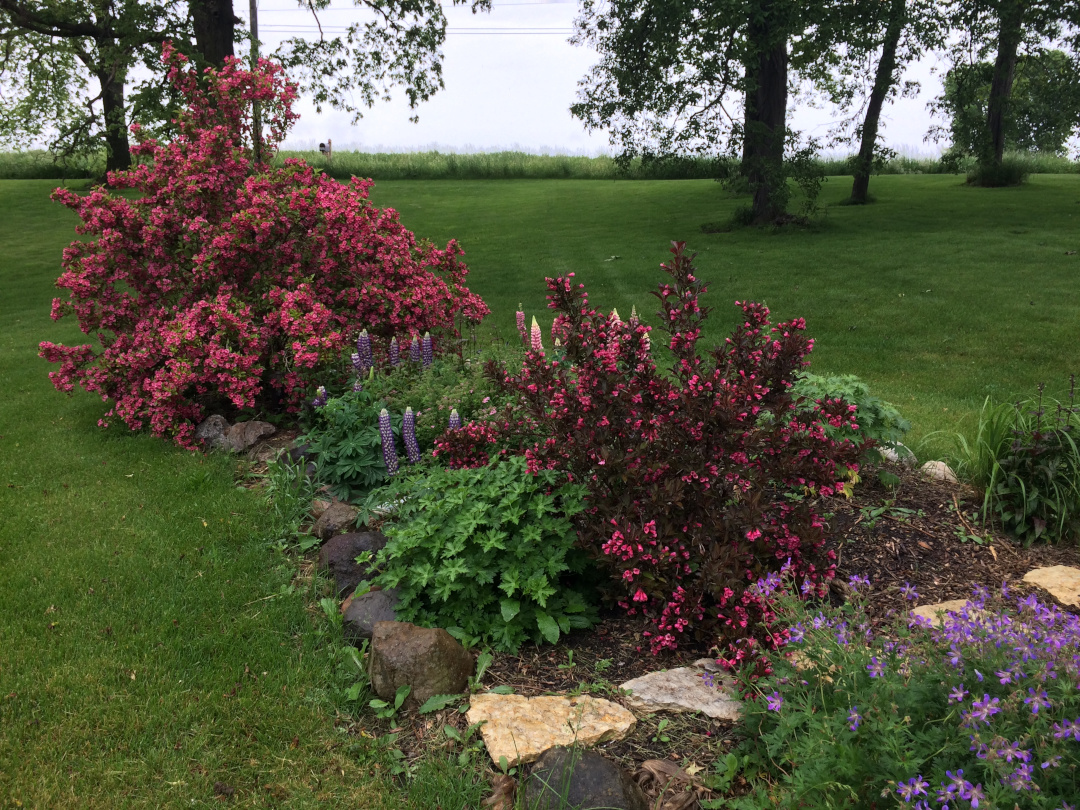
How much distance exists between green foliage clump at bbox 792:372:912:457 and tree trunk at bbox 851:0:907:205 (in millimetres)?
11532

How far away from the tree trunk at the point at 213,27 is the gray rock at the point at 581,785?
13624 millimetres

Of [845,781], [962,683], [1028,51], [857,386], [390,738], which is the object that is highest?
[1028,51]

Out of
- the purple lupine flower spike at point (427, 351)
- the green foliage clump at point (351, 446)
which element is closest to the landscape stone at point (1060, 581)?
the green foliage clump at point (351, 446)

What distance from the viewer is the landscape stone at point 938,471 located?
16.4 ft

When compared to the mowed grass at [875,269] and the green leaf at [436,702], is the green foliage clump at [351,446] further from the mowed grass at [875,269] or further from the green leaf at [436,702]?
the mowed grass at [875,269]

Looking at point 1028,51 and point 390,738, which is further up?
point 1028,51

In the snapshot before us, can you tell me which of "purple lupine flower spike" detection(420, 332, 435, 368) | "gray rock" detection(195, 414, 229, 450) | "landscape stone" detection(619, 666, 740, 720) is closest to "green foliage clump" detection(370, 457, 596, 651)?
"landscape stone" detection(619, 666, 740, 720)

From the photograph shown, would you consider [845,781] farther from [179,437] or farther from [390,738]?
[179,437]

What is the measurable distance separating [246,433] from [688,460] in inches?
158

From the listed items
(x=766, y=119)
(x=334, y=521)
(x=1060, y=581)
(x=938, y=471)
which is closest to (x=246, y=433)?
(x=334, y=521)

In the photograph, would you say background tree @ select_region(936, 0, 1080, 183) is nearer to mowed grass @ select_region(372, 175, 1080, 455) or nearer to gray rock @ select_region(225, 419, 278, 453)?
mowed grass @ select_region(372, 175, 1080, 455)

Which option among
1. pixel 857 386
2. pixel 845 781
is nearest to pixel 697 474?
pixel 845 781

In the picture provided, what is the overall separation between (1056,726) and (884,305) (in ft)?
34.1

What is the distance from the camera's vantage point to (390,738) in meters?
2.97
